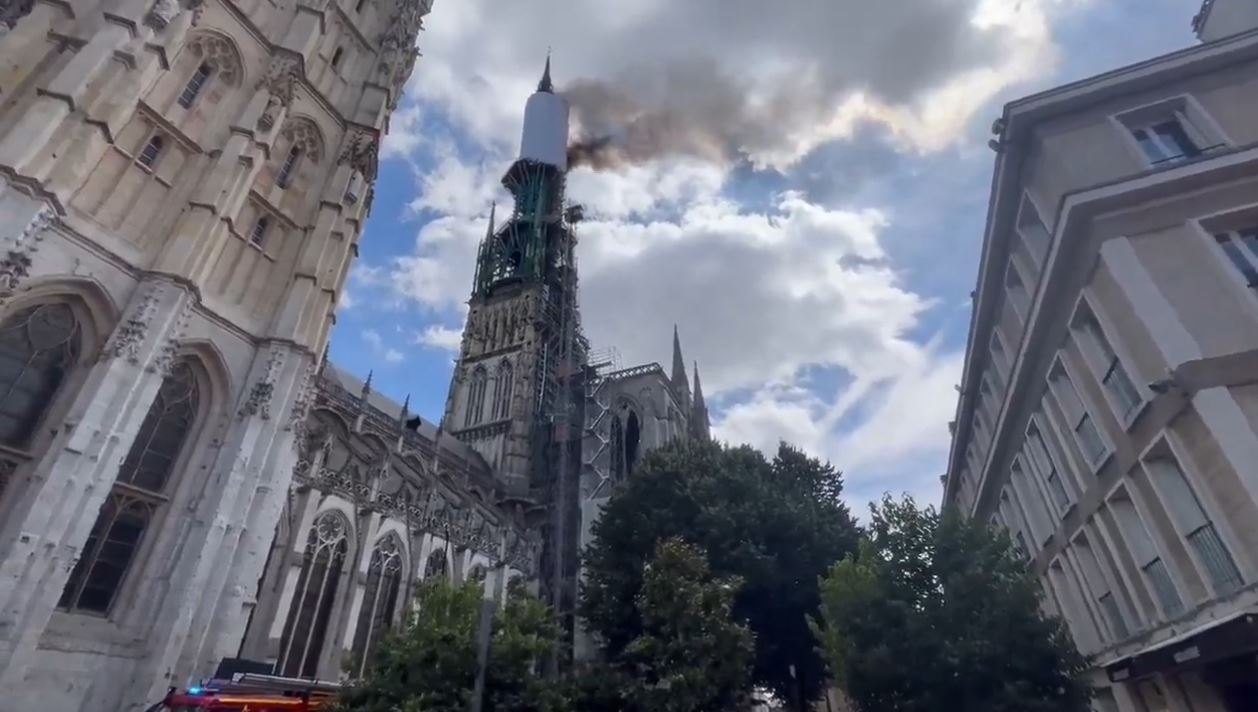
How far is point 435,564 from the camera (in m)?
32.9

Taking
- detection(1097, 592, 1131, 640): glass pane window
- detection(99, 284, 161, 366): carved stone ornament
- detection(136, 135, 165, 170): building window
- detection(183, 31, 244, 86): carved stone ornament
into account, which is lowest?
detection(1097, 592, 1131, 640): glass pane window

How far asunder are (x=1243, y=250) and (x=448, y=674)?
1734cm

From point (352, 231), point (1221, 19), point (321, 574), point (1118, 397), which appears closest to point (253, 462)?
point (352, 231)

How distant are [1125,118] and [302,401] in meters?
22.8

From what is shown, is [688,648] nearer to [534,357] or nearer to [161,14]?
[161,14]

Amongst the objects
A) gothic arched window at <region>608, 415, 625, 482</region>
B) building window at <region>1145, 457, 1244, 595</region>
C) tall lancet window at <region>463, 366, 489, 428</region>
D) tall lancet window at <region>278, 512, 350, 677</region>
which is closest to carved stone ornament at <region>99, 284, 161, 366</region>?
tall lancet window at <region>278, 512, 350, 677</region>

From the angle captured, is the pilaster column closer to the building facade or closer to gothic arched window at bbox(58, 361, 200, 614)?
the building facade

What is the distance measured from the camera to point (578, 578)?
38469mm

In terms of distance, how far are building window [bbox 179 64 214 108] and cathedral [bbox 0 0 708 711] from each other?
3.5 inches

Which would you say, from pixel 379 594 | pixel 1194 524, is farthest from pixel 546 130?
pixel 1194 524

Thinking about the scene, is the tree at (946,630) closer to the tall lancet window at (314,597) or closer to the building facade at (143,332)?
the building facade at (143,332)

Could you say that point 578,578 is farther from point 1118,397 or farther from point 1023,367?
point 1118,397

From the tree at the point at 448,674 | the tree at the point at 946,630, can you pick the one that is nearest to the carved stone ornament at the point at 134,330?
the tree at the point at 448,674

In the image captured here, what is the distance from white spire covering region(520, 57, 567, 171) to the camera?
2547 inches
